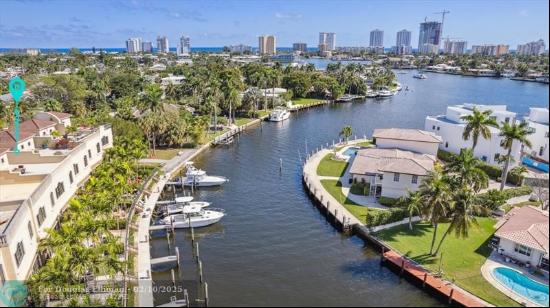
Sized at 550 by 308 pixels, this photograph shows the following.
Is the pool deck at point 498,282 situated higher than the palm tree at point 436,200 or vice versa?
the palm tree at point 436,200

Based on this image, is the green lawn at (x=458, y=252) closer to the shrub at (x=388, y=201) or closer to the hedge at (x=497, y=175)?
the shrub at (x=388, y=201)

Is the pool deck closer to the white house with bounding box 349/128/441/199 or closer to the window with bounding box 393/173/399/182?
the white house with bounding box 349/128/441/199

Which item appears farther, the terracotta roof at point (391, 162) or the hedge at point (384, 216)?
the terracotta roof at point (391, 162)

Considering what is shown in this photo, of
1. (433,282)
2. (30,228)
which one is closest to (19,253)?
(30,228)

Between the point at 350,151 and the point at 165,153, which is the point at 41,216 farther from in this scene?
the point at 350,151

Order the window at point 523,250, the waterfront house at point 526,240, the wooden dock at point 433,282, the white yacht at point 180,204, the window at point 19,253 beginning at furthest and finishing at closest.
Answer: the white yacht at point 180,204 → the window at point 523,250 → the waterfront house at point 526,240 → the wooden dock at point 433,282 → the window at point 19,253

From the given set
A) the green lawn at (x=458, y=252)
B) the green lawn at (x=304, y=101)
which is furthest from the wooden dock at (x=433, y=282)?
the green lawn at (x=304, y=101)
